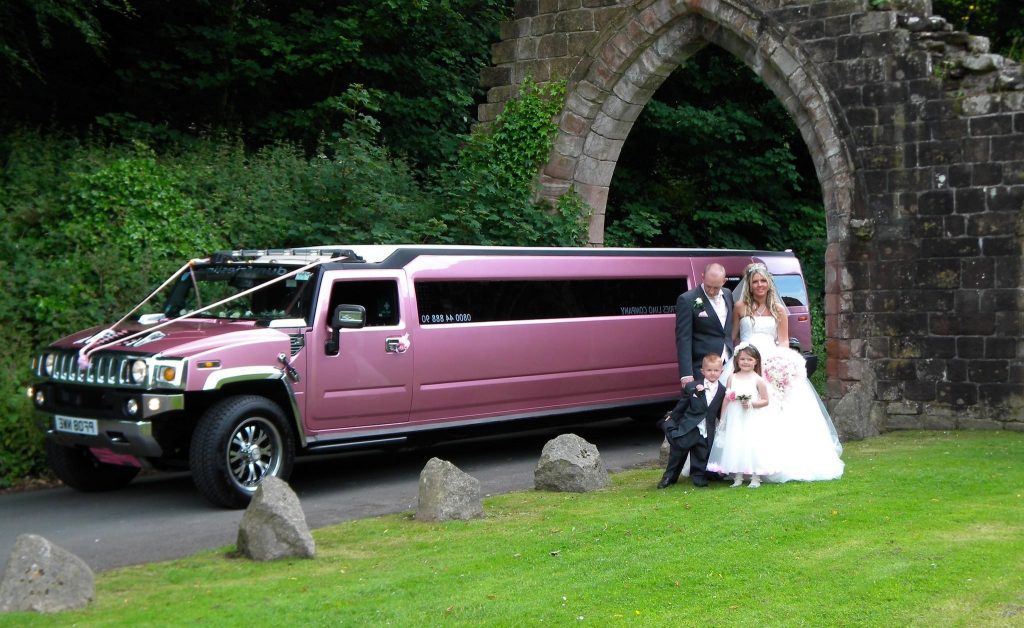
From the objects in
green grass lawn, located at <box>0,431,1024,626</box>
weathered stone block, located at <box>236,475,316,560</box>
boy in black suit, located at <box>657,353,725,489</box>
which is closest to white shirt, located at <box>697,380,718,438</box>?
boy in black suit, located at <box>657,353,725,489</box>

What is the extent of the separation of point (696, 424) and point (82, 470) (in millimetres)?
5440

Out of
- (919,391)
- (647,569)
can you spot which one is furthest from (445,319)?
(919,391)

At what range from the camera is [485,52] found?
20.6 meters

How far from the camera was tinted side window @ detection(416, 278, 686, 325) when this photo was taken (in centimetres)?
1079

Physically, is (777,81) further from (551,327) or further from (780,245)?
(780,245)

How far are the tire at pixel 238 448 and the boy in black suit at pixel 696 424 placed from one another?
3.19 meters

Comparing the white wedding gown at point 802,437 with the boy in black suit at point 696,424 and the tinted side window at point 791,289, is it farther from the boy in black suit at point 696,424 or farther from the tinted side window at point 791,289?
the tinted side window at point 791,289

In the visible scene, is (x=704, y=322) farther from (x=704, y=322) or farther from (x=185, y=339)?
(x=185, y=339)

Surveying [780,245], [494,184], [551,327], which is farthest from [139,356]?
[780,245]

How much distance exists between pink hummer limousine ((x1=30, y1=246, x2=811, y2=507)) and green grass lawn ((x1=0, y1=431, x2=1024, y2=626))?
5.24 feet

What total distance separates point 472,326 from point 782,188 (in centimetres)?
1321

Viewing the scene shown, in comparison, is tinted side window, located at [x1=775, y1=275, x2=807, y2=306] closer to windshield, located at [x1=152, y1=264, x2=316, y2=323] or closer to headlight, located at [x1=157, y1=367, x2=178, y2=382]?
windshield, located at [x1=152, y1=264, x2=316, y2=323]

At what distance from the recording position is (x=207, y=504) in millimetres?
9258

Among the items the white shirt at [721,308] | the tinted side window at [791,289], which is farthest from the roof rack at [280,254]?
the tinted side window at [791,289]
